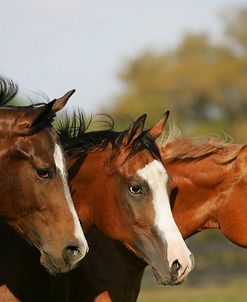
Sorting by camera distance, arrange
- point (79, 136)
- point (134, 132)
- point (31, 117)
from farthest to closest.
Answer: point (79, 136)
point (134, 132)
point (31, 117)

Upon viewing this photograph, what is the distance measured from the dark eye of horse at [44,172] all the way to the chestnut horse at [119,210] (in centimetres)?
94

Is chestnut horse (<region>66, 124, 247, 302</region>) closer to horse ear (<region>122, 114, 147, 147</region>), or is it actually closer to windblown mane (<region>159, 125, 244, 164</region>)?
windblown mane (<region>159, 125, 244, 164</region>)

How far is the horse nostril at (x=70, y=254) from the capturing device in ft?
19.8

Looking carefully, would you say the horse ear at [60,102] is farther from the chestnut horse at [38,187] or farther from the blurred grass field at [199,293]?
the blurred grass field at [199,293]

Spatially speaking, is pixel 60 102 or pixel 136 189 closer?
pixel 60 102

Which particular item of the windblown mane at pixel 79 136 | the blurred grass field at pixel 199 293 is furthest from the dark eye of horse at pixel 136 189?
the blurred grass field at pixel 199 293

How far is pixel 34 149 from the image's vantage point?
20.3 ft

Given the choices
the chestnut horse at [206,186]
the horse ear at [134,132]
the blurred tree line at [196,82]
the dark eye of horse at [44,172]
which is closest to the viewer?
the dark eye of horse at [44,172]

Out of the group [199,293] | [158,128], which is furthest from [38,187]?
[199,293]

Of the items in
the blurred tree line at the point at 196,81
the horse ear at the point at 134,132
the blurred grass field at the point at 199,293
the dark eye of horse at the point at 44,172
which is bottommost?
the blurred tree line at the point at 196,81

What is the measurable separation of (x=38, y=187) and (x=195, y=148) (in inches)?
100

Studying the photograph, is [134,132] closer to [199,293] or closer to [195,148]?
[195,148]

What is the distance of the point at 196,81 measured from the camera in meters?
48.3

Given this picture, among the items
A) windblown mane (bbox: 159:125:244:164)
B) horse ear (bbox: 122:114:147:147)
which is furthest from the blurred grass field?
horse ear (bbox: 122:114:147:147)
